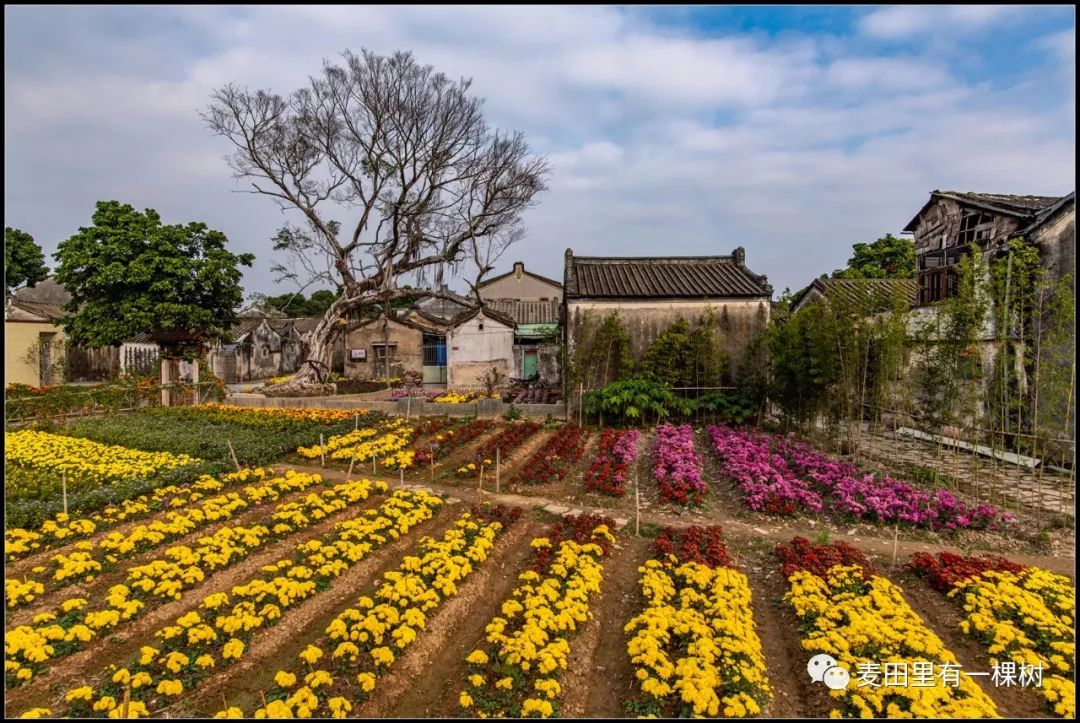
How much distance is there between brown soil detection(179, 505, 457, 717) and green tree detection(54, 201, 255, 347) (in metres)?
20.3

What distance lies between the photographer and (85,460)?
12.8 metres

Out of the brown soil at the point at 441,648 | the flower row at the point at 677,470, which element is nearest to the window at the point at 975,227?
the flower row at the point at 677,470

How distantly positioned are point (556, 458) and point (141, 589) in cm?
889

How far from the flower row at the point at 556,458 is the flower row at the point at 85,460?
7737mm

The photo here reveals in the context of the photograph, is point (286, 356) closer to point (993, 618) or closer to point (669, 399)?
point (669, 399)

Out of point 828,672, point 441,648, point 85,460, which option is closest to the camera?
point 828,672

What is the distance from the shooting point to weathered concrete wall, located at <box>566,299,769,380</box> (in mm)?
19703

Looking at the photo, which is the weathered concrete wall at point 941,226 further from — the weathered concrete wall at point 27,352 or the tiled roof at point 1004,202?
the weathered concrete wall at point 27,352

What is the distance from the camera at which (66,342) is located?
30781 millimetres

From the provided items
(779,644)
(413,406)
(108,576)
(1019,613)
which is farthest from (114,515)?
(1019,613)

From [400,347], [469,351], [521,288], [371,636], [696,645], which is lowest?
[371,636]

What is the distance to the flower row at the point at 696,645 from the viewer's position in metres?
4.83

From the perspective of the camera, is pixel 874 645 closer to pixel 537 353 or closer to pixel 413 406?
pixel 413 406

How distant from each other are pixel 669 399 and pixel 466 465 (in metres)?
7.80
